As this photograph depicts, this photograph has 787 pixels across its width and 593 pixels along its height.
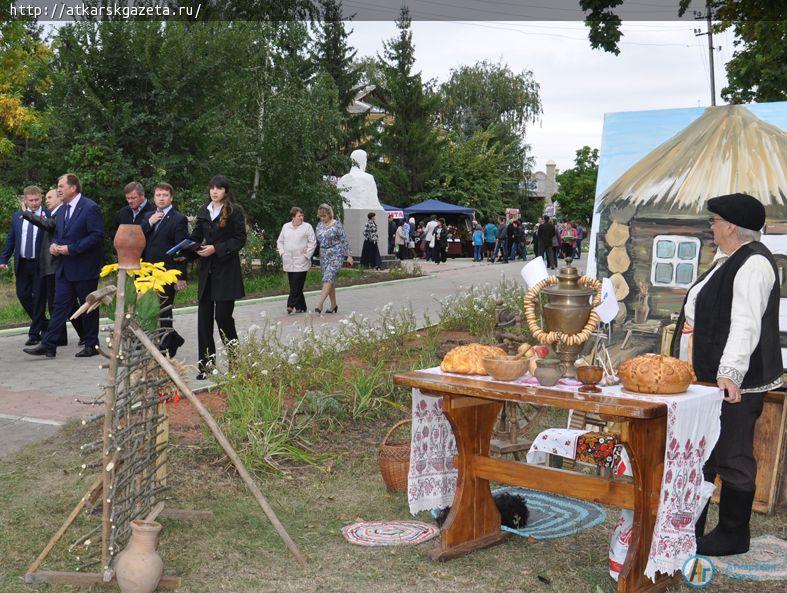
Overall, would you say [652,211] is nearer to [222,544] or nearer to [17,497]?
[222,544]

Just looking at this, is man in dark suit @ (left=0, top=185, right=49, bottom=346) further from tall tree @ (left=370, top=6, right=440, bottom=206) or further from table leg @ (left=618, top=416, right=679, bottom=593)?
tall tree @ (left=370, top=6, right=440, bottom=206)

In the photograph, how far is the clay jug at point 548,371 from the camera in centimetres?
463

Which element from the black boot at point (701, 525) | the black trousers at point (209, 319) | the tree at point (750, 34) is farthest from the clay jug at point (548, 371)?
the tree at point (750, 34)

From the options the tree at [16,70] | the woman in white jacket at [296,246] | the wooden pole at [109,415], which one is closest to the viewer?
the wooden pole at [109,415]

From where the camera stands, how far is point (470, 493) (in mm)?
5215

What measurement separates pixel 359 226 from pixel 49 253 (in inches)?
678

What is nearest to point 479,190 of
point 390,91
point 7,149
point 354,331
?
point 390,91

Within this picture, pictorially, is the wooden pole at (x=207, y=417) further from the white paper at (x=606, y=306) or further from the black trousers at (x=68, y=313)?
the black trousers at (x=68, y=313)

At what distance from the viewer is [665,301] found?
7.82 metres

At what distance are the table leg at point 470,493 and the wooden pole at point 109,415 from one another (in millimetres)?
1677

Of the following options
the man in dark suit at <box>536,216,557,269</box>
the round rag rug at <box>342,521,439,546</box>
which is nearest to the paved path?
the round rag rug at <box>342,521,439,546</box>

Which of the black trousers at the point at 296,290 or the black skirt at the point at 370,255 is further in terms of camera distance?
the black skirt at the point at 370,255

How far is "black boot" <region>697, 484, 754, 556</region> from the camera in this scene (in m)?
4.91

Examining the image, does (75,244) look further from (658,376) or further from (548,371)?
(658,376)
